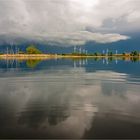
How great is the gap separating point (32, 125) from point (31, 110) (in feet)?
12.0

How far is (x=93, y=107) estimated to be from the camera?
67.2ft

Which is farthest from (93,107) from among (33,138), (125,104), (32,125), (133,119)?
(33,138)

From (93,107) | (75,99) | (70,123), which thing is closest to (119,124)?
(70,123)

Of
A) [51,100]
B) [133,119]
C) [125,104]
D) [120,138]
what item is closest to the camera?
[120,138]

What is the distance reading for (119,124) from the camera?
616 inches

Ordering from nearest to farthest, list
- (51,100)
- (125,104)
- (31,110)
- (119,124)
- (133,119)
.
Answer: (119,124)
(133,119)
(31,110)
(125,104)
(51,100)

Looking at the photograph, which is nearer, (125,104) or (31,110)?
(31,110)

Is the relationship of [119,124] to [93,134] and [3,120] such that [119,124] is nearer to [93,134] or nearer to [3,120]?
[93,134]

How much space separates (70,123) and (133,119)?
4.17 metres

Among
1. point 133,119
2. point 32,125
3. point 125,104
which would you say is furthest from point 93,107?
point 32,125

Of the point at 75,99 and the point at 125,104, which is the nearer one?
the point at 125,104

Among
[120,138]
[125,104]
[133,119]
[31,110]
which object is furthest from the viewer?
[125,104]

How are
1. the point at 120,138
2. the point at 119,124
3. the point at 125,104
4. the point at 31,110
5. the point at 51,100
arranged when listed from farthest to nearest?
1. the point at 51,100
2. the point at 125,104
3. the point at 31,110
4. the point at 119,124
5. the point at 120,138

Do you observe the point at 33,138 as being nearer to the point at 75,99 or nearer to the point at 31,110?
Answer: the point at 31,110
